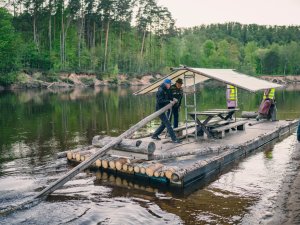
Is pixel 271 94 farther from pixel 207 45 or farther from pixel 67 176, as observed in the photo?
pixel 207 45

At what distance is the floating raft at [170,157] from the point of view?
1079 centimetres

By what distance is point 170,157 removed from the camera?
12.0 metres

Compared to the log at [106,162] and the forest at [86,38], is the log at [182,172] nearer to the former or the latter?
the log at [106,162]

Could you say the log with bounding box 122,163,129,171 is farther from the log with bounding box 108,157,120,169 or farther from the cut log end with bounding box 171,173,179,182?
the cut log end with bounding box 171,173,179,182

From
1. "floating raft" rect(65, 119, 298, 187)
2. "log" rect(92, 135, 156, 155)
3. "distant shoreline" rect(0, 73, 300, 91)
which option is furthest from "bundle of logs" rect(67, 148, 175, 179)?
"distant shoreline" rect(0, 73, 300, 91)

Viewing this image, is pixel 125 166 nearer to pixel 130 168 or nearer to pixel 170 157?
pixel 130 168

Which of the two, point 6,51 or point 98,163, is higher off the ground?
point 6,51

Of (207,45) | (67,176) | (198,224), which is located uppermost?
(207,45)

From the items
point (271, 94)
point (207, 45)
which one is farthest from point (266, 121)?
point (207, 45)

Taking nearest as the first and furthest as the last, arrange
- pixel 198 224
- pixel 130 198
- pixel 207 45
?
pixel 198 224 → pixel 130 198 → pixel 207 45

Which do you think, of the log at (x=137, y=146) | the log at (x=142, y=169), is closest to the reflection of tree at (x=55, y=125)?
the log at (x=137, y=146)

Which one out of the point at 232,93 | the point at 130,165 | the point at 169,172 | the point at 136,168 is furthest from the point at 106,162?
the point at 232,93

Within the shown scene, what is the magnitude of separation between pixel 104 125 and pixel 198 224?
1590cm

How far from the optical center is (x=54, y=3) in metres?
72.6
